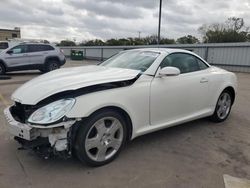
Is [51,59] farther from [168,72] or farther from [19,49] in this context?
[168,72]

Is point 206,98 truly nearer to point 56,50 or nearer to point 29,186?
point 29,186

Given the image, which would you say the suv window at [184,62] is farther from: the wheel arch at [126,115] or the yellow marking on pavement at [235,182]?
the yellow marking on pavement at [235,182]

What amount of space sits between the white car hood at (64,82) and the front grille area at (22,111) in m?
0.07

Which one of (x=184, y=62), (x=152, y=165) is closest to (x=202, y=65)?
(x=184, y=62)

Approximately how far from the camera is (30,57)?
46.6ft

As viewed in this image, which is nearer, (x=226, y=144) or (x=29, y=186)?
(x=29, y=186)

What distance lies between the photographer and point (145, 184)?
3074 mm

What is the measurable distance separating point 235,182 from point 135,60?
2352 millimetres

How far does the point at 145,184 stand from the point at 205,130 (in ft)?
7.56

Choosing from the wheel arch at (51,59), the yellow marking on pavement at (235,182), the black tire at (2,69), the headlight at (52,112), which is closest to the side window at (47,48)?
the wheel arch at (51,59)

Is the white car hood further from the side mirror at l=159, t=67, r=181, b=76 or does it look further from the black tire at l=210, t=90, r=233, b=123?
the black tire at l=210, t=90, r=233, b=123

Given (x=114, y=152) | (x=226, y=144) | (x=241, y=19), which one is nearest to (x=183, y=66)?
(x=226, y=144)

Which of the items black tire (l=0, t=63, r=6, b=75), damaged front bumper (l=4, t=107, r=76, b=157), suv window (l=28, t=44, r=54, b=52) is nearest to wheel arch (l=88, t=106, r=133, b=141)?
damaged front bumper (l=4, t=107, r=76, b=157)

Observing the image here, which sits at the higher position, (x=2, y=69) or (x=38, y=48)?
(x=38, y=48)
